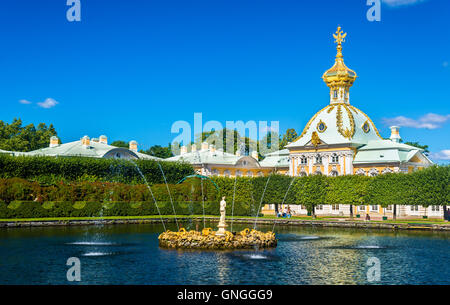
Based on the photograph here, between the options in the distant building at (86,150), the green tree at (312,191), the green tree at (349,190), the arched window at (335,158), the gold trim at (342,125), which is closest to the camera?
the green tree at (349,190)

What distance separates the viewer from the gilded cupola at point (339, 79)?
81062 millimetres

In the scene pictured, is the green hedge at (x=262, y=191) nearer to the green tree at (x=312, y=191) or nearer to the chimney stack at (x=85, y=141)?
the green tree at (x=312, y=191)

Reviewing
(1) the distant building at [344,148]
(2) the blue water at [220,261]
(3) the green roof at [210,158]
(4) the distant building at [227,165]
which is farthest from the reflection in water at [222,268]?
(3) the green roof at [210,158]

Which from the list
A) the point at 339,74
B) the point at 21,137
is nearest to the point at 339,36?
the point at 339,74

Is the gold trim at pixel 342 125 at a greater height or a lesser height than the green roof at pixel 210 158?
greater

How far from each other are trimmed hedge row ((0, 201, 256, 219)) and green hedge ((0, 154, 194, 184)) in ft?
20.5

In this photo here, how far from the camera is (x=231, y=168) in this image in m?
93.1

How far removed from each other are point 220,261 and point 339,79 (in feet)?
197

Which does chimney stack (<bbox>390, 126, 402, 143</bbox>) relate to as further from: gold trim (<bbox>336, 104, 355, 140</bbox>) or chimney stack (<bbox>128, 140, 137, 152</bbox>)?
chimney stack (<bbox>128, 140, 137, 152</bbox>)

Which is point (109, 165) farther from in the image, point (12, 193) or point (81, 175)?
point (12, 193)

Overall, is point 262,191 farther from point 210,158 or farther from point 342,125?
point 210,158

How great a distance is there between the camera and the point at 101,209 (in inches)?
2213
